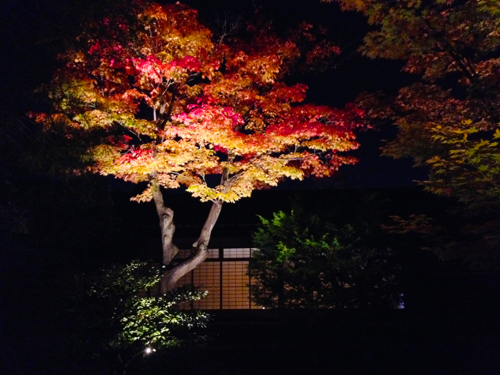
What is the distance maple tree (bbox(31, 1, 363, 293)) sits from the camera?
8.84 metres

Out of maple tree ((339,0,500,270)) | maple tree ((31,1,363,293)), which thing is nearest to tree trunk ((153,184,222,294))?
maple tree ((31,1,363,293))

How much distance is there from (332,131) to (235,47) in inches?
108

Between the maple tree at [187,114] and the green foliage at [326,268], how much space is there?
1.27m

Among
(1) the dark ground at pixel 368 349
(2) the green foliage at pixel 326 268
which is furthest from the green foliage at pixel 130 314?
(2) the green foliage at pixel 326 268

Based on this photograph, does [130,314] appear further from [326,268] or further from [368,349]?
[368,349]

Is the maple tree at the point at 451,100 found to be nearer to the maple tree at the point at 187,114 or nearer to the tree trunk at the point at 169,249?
the maple tree at the point at 187,114

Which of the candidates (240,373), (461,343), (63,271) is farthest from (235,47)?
(461,343)

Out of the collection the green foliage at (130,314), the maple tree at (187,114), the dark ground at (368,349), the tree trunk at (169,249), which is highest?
the maple tree at (187,114)

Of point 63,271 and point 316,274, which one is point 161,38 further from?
point 316,274

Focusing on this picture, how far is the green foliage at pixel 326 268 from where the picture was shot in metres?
9.09

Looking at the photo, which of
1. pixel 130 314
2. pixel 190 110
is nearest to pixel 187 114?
pixel 190 110

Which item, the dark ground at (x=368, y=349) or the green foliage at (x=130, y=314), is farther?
the dark ground at (x=368, y=349)

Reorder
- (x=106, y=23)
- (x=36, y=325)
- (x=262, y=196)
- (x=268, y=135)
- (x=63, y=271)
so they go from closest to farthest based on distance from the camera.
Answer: (x=36, y=325)
(x=106, y=23)
(x=63, y=271)
(x=268, y=135)
(x=262, y=196)

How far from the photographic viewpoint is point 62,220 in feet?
30.4
